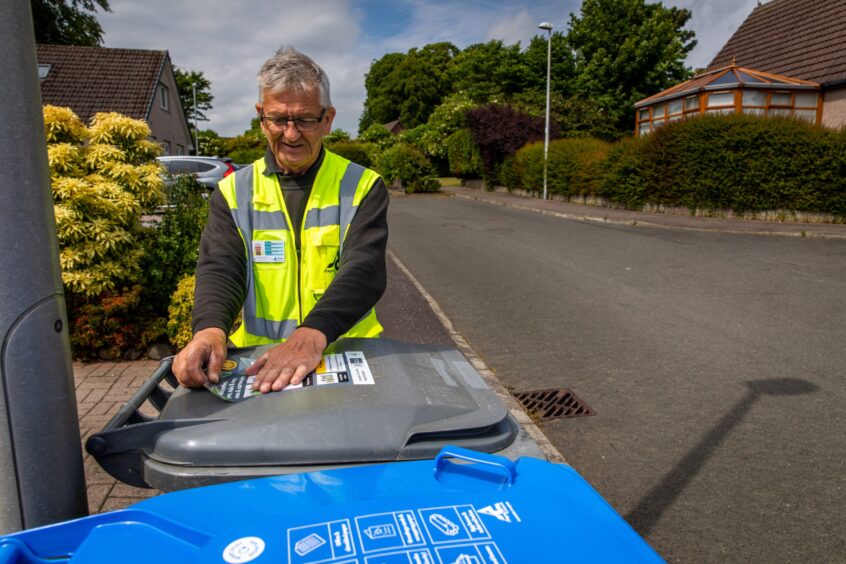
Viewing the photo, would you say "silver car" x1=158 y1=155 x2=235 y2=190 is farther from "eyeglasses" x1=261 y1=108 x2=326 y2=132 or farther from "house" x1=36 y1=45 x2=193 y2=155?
"eyeglasses" x1=261 y1=108 x2=326 y2=132

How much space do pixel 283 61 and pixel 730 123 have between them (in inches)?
686

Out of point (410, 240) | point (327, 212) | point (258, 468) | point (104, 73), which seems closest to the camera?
point (258, 468)

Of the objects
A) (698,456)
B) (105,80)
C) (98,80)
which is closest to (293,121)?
(698,456)

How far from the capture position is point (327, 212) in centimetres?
223

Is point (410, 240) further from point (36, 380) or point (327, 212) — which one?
point (36, 380)

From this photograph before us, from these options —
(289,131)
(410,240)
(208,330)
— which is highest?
(289,131)

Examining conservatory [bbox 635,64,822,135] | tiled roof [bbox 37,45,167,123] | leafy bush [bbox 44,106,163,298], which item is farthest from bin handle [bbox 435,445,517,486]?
tiled roof [bbox 37,45,167,123]

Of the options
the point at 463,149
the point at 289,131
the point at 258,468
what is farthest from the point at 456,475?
the point at 463,149

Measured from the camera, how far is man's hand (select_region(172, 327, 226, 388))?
157 cm

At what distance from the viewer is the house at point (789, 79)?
2131cm

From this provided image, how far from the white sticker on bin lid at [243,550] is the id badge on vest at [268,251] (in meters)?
1.29

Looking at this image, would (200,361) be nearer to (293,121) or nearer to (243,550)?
(243,550)

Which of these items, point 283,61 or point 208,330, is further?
point 283,61

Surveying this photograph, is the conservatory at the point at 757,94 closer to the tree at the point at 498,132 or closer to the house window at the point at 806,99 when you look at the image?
the house window at the point at 806,99
